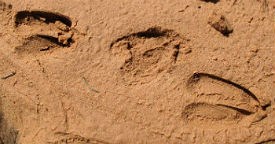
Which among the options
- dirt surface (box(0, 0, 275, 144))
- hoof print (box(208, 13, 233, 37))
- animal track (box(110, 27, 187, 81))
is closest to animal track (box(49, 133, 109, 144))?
dirt surface (box(0, 0, 275, 144))

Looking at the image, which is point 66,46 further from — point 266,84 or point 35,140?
point 266,84

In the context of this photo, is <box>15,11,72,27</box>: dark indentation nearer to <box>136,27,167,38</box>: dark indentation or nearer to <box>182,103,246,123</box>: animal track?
<box>136,27,167,38</box>: dark indentation

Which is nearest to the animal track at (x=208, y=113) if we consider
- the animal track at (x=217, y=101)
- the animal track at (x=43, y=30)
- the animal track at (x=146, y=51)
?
the animal track at (x=217, y=101)

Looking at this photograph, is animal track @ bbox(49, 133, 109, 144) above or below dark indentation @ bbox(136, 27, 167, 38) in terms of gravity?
below

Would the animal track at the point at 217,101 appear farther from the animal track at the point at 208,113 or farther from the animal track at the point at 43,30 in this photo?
the animal track at the point at 43,30

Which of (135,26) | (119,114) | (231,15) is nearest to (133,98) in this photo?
(119,114)

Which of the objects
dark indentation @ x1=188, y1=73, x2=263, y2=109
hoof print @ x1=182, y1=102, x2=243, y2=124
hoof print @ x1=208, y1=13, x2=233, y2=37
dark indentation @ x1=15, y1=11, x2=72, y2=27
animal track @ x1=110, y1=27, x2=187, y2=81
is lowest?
hoof print @ x1=182, y1=102, x2=243, y2=124

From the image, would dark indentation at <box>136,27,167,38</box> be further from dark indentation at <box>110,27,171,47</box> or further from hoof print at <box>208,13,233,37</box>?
hoof print at <box>208,13,233,37</box>

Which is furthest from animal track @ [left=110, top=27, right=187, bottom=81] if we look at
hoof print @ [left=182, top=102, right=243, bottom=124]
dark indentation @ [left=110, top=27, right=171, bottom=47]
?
hoof print @ [left=182, top=102, right=243, bottom=124]
